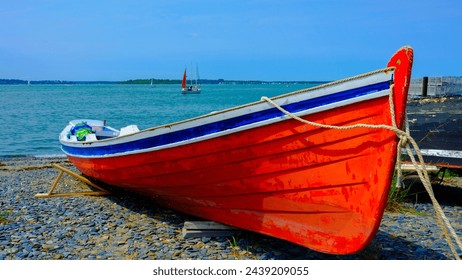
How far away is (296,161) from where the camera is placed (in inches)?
174

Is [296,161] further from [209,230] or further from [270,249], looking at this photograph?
[209,230]

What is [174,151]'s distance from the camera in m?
5.27

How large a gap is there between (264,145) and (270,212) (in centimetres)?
86

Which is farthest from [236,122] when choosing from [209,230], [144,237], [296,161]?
[144,237]

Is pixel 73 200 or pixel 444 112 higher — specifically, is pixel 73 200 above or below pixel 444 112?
below

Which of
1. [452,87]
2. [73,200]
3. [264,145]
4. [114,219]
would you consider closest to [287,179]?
[264,145]

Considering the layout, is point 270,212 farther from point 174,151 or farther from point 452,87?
point 452,87

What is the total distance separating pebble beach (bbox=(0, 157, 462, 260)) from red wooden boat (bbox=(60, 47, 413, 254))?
423mm

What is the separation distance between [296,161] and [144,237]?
→ 2465mm

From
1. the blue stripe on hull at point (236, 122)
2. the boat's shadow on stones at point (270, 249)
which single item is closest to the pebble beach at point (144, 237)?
the boat's shadow on stones at point (270, 249)

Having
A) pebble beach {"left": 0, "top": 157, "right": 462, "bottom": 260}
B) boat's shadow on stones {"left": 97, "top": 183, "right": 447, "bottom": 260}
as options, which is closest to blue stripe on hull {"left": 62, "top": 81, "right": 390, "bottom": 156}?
pebble beach {"left": 0, "top": 157, "right": 462, "bottom": 260}

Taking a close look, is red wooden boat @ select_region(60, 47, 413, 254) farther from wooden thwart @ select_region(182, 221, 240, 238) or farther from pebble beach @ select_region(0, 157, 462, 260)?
pebble beach @ select_region(0, 157, 462, 260)

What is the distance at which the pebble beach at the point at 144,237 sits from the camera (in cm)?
509

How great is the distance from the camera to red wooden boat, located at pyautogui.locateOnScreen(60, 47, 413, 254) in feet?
12.8
